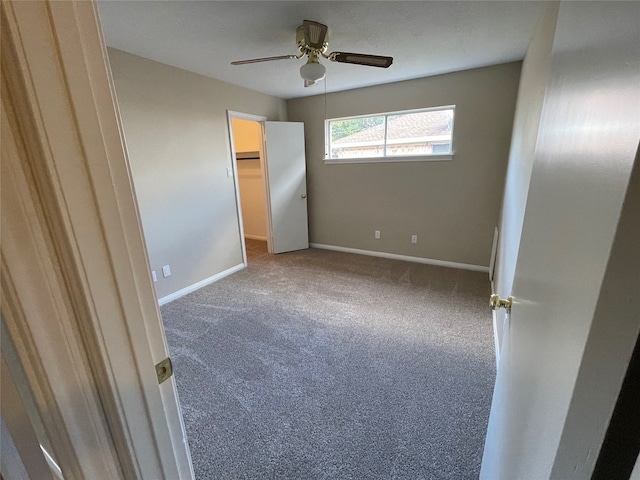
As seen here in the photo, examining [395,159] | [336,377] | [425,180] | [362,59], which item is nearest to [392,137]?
[395,159]

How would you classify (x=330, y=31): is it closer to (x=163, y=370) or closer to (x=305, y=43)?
(x=305, y=43)

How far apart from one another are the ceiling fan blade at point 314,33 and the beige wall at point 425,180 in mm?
1814

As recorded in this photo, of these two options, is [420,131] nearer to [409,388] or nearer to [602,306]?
[409,388]

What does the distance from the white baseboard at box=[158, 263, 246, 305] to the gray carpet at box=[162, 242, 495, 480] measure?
101 mm

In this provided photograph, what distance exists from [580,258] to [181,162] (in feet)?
10.7

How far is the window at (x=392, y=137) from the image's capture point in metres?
3.45

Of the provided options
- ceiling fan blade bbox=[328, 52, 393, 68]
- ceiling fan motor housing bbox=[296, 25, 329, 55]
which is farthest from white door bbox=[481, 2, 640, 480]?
ceiling fan motor housing bbox=[296, 25, 329, 55]

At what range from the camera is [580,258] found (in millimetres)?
395

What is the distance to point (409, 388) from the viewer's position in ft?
5.76

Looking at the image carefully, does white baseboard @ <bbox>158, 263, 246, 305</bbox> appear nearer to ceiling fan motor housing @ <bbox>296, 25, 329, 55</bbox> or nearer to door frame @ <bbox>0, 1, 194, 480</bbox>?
door frame @ <bbox>0, 1, 194, 480</bbox>

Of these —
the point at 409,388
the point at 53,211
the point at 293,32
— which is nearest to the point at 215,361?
the point at 409,388

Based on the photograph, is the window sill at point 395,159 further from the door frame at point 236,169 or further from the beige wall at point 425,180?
the door frame at point 236,169

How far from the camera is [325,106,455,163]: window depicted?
345cm

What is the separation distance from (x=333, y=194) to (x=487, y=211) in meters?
2.10
